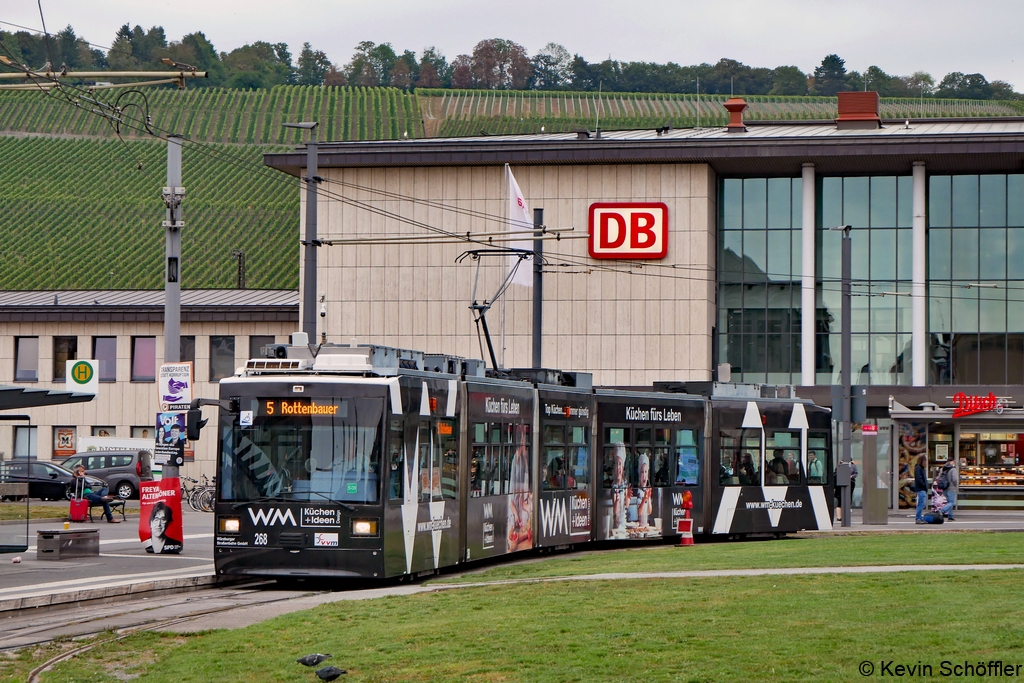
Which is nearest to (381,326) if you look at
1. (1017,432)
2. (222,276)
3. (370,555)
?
(1017,432)

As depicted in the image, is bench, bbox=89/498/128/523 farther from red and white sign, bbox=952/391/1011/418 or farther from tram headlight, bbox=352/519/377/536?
red and white sign, bbox=952/391/1011/418

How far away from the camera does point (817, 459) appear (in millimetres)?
28953

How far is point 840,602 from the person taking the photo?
14.0m

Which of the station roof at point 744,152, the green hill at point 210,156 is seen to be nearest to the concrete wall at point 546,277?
the station roof at point 744,152

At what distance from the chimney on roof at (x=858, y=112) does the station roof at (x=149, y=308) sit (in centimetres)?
2047

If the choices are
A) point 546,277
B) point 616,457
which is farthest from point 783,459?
point 546,277

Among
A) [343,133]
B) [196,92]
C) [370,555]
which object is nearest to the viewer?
[370,555]

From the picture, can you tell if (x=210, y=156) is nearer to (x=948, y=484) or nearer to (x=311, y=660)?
(x=948, y=484)

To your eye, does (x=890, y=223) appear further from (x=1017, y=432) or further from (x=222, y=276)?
(x=222, y=276)

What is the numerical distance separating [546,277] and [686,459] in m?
19.6

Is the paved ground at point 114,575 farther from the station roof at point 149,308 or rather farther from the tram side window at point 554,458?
the station roof at point 149,308

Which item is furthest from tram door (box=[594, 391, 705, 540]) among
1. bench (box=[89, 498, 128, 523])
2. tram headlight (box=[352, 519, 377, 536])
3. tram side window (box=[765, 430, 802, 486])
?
bench (box=[89, 498, 128, 523])

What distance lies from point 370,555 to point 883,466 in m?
25.2

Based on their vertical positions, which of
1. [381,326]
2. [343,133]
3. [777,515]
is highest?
[343,133]
